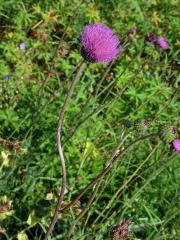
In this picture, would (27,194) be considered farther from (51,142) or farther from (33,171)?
(51,142)

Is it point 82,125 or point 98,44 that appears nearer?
point 98,44

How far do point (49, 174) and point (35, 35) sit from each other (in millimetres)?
1328

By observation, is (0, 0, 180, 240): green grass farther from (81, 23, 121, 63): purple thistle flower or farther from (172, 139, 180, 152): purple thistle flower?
(81, 23, 121, 63): purple thistle flower

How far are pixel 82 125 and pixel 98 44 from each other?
127cm

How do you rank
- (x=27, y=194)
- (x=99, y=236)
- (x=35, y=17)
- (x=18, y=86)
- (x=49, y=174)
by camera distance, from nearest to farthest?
(x=99, y=236)
(x=27, y=194)
(x=49, y=174)
(x=18, y=86)
(x=35, y=17)

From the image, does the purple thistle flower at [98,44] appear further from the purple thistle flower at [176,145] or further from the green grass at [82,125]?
the purple thistle flower at [176,145]

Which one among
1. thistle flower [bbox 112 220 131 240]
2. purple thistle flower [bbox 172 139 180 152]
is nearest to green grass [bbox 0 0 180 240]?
purple thistle flower [bbox 172 139 180 152]

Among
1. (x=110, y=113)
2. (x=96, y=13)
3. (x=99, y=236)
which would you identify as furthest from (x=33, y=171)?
(x=96, y=13)

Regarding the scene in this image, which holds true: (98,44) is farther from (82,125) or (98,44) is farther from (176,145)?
(82,125)

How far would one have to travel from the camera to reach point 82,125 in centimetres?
266

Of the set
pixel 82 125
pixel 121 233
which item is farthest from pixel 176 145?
pixel 82 125

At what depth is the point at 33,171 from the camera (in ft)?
7.82

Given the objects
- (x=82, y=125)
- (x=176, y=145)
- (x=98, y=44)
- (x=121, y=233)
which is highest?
(x=98, y=44)

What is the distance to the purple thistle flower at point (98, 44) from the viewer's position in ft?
4.60
